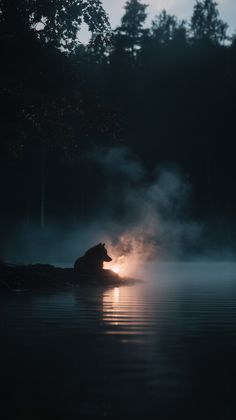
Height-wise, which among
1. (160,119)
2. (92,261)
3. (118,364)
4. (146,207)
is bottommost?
(118,364)

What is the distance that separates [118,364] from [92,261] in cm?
2085

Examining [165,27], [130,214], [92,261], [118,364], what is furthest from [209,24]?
[118,364]

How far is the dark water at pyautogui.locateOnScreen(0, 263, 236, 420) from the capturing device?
5.32 m

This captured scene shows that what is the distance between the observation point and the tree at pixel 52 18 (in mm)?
24016

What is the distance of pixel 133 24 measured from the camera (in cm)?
9481

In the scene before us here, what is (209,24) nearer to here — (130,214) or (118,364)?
(130,214)

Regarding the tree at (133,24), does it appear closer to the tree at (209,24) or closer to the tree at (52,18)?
the tree at (209,24)

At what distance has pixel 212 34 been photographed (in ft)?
301

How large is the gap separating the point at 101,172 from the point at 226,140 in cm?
1419

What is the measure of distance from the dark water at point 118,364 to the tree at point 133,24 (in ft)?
268

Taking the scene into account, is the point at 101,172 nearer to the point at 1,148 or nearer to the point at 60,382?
the point at 1,148

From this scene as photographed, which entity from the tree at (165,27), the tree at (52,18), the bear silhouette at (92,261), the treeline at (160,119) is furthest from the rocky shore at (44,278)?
the tree at (165,27)

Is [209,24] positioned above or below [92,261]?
above

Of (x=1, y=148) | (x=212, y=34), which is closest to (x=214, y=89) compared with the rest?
(x=212, y=34)
